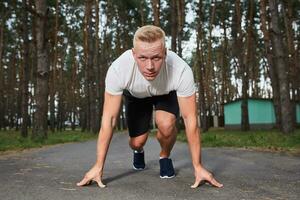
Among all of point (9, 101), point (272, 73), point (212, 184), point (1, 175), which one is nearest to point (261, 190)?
point (212, 184)

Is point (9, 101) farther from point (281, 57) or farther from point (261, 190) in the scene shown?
point (261, 190)

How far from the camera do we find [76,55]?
45.3 metres

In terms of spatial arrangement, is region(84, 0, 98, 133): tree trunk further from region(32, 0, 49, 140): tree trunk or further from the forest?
region(32, 0, 49, 140): tree trunk

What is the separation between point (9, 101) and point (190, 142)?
52.7m

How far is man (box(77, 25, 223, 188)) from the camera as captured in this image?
377 cm

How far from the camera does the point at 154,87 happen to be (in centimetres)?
436

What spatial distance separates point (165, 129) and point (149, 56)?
118 centimetres

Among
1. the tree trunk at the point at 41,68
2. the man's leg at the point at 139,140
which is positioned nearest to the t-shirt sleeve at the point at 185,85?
the man's leg at the point at 139,140

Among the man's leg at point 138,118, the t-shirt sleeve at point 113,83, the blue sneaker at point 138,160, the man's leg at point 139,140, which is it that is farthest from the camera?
the blue sneaker at point 138,160

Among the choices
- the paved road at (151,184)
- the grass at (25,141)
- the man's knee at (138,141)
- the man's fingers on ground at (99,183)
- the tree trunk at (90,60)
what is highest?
the tree trunk at (90,60)

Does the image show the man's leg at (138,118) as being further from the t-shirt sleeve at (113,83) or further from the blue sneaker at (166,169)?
the t-shirt sleeve at (113,83)

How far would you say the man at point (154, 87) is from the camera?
377 cm

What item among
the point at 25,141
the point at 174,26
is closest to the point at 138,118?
the point at 25,141

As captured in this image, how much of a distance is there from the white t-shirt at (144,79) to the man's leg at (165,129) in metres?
0.43
